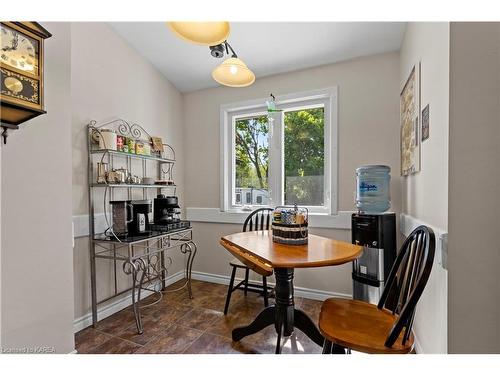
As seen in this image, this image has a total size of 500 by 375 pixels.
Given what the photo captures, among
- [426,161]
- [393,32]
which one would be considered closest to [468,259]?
[426,161]

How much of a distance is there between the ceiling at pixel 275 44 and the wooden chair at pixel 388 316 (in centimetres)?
178

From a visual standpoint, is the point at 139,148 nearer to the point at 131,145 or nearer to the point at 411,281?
the point at 131,145

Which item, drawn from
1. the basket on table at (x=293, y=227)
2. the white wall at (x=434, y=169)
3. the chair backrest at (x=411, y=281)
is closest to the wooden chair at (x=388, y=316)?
the chair backrest at (x=411, y=281)

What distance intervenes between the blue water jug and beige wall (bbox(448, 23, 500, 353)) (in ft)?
3.65

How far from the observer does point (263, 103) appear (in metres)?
2.76

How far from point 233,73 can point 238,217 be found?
1672 millimetres

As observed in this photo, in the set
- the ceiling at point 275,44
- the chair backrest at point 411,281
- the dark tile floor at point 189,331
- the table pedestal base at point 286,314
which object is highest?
the ceiling at point 275,44

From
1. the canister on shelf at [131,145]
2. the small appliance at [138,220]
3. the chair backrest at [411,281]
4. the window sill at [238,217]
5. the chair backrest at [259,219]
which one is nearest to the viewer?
the chair backrest at [411,281]

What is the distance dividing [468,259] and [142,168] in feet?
8.75

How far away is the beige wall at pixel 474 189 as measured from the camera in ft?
3.10

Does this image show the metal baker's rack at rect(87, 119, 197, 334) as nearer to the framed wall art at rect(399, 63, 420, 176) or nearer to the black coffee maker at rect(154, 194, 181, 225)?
the black coffee maker at rect(154, 194, 181, 225)

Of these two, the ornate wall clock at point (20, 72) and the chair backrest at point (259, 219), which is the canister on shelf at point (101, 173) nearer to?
the ornate wall clock at point (20, 72)
